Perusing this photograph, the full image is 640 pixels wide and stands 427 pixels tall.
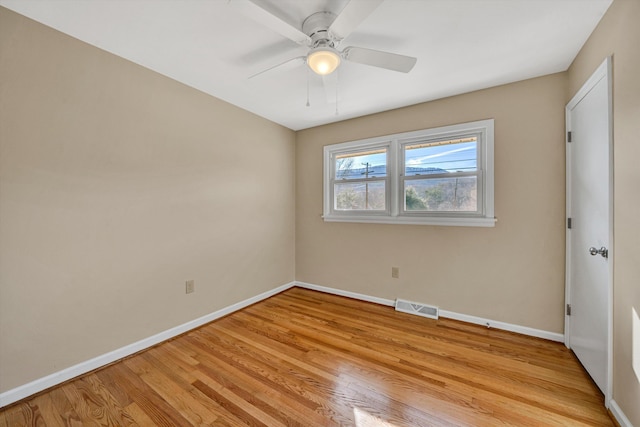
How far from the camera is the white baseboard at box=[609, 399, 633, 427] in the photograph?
4.27 feet

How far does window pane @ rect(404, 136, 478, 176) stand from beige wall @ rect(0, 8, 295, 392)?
2.07 meters

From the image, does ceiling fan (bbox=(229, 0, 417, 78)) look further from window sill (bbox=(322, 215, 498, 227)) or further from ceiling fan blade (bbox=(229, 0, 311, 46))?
window sill (bbox=(322, 215, 498, 227))

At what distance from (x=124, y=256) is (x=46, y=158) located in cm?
84

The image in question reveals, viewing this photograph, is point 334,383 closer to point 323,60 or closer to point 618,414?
point 618,414

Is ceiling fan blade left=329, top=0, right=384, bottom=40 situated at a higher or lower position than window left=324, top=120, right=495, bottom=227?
higher

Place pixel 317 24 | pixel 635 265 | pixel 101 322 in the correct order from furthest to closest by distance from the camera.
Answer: pixel 101 322, pixel 317 24, pixel 635 265

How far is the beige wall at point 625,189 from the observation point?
4.09 ft

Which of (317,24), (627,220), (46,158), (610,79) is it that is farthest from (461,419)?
(46,158)

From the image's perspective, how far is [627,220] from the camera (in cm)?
132

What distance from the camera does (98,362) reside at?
1.88 meters

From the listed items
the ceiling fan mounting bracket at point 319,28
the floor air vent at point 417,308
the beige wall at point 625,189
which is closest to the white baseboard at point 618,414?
the beige wall at point 625,189

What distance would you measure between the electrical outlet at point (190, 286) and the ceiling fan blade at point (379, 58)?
2418 mm

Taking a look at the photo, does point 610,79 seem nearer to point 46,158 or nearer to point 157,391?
point 157,391

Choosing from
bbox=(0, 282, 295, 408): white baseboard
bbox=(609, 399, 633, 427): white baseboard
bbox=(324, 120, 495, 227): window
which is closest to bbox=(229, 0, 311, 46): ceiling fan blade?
bbox=(324, 120, 495, 227): window
